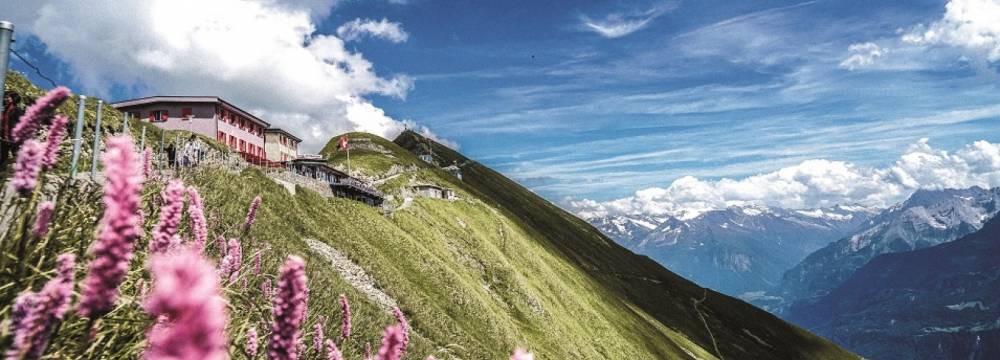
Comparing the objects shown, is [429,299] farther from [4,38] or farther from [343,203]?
[4,38]

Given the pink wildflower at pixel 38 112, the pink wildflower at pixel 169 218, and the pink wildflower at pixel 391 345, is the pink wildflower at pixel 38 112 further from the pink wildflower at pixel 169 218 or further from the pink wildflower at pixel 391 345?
the pink wildflower at pixel 391 345

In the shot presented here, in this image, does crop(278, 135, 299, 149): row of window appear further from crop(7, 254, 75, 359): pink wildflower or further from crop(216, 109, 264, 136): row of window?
→ crop(7, 254, 75, 359): pink wildflower

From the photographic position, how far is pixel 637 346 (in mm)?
90125

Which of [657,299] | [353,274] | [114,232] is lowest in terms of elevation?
[657,299]

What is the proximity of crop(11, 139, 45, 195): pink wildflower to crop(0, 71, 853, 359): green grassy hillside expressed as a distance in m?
0.70

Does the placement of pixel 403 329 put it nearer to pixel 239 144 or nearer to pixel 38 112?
pixel 38 112

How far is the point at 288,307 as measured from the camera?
210cm

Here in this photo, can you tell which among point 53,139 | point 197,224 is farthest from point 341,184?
point 53,139

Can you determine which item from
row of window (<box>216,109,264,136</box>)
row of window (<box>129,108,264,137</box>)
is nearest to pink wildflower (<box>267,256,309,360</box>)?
row of window (<box>129,108,264,137</box>)

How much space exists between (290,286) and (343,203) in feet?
170

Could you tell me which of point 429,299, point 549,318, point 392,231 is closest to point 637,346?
point 549,318

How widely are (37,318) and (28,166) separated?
3.27 feet

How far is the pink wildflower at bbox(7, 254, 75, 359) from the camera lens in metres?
2.19

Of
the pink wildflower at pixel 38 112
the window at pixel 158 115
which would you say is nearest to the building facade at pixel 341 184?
the window at pixel 158 115
